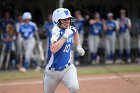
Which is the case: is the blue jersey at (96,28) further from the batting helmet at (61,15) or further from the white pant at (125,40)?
the batting helmet at (61,15)

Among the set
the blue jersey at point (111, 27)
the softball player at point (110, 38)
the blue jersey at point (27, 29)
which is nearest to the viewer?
the blue jersey at point (27, 29)

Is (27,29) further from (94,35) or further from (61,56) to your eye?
(61,56)

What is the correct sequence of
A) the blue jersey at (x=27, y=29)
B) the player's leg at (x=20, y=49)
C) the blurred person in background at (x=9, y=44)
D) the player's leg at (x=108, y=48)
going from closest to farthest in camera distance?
the blue jersey at (x=27, y=29) < the player's leg at (x=20, y=49) < the blurred person in background at (x=9, y=44) < the player's leg at (x=108, y=48)

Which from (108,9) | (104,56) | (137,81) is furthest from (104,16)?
A: (137,81)

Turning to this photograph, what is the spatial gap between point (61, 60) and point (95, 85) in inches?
159

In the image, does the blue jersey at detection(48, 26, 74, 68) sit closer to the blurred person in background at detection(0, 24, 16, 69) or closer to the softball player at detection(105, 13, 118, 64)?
the blurred person in background at detection(0, 24, 16, 69)

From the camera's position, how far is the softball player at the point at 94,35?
Answer: 1559cm

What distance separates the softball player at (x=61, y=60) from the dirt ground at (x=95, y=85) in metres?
3.02

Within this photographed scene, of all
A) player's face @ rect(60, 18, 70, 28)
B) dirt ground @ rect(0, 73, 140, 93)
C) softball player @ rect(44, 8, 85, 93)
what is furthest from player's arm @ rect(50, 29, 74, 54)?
dirt ground @ rect(0, 73, 140, 93)

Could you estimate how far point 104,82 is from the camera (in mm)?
11078

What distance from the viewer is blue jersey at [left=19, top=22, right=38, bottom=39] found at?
13.9 m

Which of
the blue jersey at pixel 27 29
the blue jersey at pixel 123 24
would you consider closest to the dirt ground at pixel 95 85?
the blue jersey at pixel 27 29

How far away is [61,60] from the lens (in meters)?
6.73

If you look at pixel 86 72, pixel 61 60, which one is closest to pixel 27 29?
pixel 86 72
